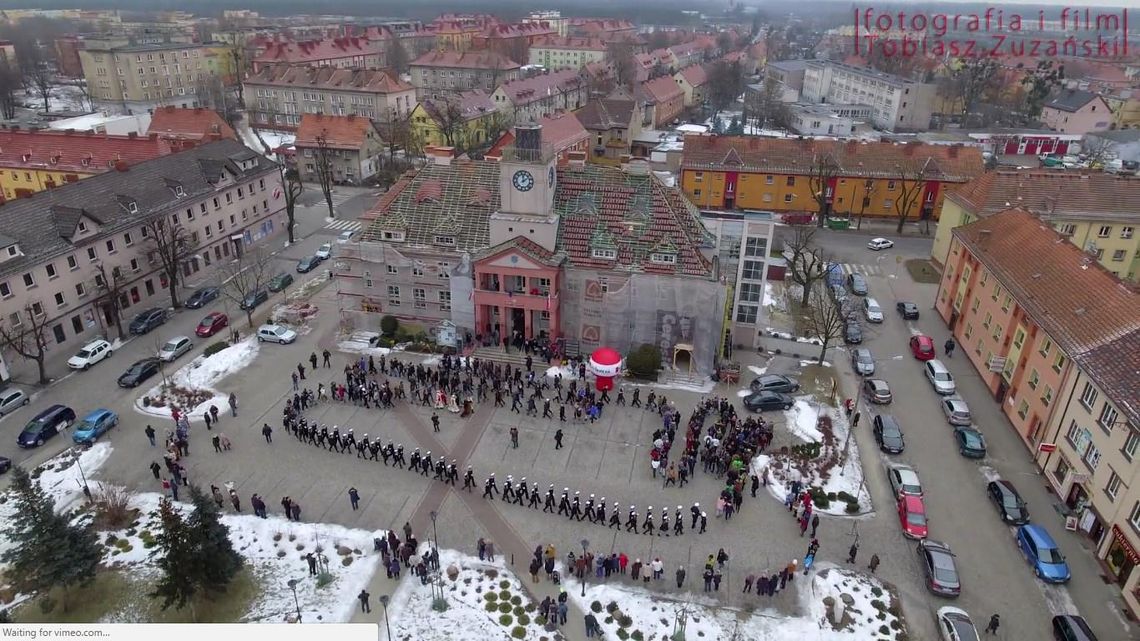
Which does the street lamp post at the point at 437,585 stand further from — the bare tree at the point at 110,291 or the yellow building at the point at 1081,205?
the yellow building at the point at 1081,205

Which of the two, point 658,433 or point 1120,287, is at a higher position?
point 1120,287

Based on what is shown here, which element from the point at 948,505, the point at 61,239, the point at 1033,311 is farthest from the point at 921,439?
the point at 61,239

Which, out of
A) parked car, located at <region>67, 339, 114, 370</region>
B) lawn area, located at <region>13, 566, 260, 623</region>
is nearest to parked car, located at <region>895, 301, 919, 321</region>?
lawn area, located at <region>13, 566, 260, 623</region>

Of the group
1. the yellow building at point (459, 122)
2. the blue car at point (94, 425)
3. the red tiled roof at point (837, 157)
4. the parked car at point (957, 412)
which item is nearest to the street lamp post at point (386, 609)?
the blue car at point (94, 425)

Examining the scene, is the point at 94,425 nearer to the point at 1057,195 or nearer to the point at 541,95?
the point at 1057,195

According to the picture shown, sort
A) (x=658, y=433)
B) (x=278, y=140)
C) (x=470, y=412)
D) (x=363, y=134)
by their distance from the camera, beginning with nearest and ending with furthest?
(x=658, y=433), (x=470, y=412), (x=363, y=134), (x=278, y=140)

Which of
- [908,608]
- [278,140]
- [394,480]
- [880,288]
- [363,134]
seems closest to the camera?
[908,608]

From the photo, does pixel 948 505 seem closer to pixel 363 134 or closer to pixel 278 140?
pixel 363 134

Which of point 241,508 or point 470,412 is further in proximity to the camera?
point 470,412
